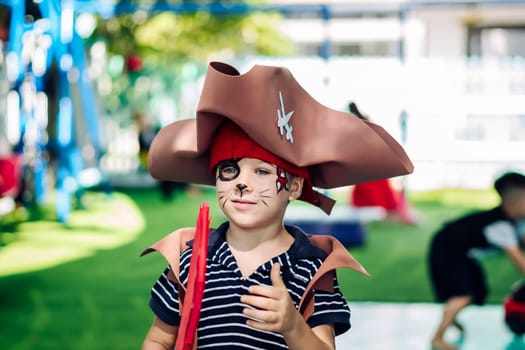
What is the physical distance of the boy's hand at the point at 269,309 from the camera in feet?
5.08

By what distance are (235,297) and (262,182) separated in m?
0.28

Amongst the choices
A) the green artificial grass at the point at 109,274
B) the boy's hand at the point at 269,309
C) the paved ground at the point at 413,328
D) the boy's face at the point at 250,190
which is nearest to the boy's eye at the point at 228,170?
the boy's face at the point at 250,190

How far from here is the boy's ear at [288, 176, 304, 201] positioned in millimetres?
1912

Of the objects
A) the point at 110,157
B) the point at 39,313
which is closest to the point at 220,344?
the point at 39,313

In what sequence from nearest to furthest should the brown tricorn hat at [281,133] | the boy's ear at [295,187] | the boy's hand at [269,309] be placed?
1. the boy's hand at [269,309]
2. the brown tricorn hat at [281,133]
3. the boy's ear at [295,187]

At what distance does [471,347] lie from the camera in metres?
4.09

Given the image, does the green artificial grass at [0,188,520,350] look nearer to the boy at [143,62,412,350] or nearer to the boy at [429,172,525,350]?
the boy at [429,172,525,350]

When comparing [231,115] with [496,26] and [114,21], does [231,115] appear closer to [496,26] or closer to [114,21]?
[114,21]

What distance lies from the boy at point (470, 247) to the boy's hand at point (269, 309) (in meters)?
2.67

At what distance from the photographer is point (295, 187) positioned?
1.92 m

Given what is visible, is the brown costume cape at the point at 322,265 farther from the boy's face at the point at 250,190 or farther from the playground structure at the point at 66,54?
the playground structure at the point at 66,54

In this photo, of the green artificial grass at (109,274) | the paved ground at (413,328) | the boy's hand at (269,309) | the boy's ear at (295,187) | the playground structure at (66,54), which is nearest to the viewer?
the boy's hand at (269,309)

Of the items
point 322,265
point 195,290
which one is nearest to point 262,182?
point 322,265

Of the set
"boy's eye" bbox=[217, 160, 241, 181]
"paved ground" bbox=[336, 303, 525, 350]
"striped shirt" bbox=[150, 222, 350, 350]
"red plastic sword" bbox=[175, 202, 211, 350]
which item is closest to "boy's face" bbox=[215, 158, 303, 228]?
"boy's eye" bbox=[217, 160, 241, 181]
